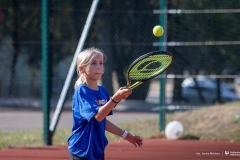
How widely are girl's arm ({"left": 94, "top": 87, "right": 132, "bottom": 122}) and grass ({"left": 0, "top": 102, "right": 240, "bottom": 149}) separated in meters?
4.73

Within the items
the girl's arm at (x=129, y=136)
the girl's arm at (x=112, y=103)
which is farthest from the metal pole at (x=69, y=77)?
the girl's arm at (x=112, y=103)

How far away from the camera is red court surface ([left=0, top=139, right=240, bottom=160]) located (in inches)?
278

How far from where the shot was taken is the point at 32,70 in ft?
59.4

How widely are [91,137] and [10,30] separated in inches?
570

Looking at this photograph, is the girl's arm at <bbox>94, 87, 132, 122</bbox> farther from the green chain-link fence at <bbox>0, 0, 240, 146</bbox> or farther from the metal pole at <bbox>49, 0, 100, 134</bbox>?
the green chain-link fence at <bbox>0, 0, 240, 146</bbox>

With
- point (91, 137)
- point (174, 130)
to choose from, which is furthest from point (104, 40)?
point (91, 137)

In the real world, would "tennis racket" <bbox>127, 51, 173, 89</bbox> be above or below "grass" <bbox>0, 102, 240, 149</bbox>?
above

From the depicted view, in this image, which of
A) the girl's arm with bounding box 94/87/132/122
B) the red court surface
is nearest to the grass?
the red court surface

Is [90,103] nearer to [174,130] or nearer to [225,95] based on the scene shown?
[174,130]

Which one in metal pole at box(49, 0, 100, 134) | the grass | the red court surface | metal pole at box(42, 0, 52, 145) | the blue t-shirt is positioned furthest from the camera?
the grass

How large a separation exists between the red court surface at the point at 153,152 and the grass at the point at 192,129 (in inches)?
24.8

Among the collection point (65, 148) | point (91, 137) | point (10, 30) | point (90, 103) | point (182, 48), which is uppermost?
point (10, 30)

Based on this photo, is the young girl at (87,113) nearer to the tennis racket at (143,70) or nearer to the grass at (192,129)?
the tennis racket at (143,70)

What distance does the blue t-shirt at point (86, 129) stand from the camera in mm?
3961
